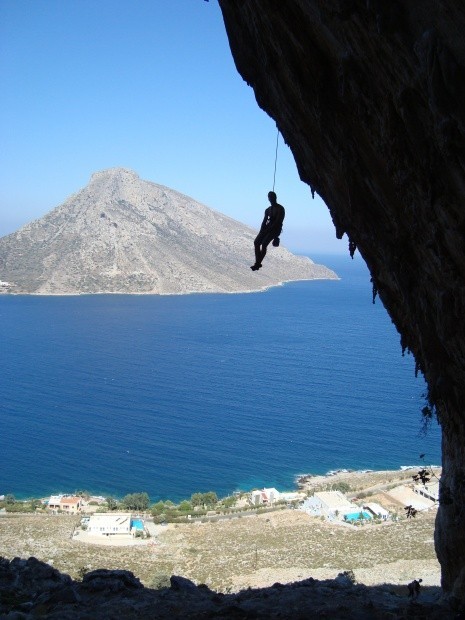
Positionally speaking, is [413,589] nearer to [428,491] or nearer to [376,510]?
[376,510]

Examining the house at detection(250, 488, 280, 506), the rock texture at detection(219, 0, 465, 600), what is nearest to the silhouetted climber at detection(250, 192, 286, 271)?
the rock texture at detection(219, 0, 465, 600)

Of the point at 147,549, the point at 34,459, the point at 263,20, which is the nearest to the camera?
the point at 263,20

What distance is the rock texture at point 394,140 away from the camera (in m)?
3.42

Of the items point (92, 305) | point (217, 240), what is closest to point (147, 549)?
point (92, 305)

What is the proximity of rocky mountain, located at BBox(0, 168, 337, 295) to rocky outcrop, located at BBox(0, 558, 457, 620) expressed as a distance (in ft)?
348

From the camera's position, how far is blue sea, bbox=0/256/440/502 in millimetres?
33000

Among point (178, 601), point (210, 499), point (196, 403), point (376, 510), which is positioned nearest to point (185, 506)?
point (210, 499)

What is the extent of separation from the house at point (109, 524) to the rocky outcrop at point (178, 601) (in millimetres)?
12869

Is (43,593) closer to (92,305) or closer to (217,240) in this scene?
(92,305)

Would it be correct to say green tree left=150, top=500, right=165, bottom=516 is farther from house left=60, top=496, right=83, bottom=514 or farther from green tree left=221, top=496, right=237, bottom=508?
house left=60, top=496, right=83, bottom=514

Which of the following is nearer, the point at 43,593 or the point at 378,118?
the point at 378,118

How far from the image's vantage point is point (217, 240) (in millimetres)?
144000

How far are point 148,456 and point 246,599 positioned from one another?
91.1 ft

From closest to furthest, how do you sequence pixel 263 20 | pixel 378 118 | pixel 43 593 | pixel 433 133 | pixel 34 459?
pixel 433 133
pixel 378 118
pixel 263 20
pixel 43 593
pixel 34 459
